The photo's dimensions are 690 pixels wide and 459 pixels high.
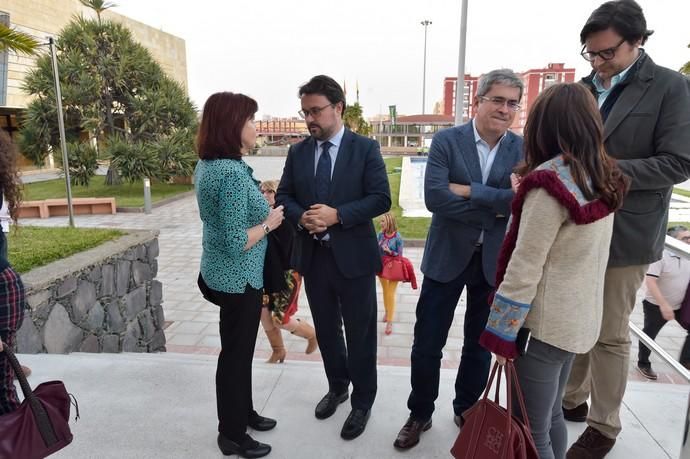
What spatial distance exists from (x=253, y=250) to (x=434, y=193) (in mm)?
937

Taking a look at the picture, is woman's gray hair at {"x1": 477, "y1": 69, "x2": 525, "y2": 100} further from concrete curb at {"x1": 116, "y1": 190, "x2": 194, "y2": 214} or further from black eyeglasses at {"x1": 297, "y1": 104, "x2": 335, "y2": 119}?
concrete curb at {"x1": 116, "y1": 190, "x2": 194, "y2": 214}

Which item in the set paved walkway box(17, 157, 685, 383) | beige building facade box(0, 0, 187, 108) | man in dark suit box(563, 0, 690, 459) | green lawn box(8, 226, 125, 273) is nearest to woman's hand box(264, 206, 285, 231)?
man in dark suit box(563, 0, 690, 459)

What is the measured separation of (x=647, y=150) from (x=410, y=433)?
171 centimetres

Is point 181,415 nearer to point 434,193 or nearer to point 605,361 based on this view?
point 434,193

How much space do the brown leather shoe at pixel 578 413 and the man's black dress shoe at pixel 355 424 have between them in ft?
3.55

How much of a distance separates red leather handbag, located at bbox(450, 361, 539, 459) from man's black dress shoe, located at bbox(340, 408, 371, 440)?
29.2 inches

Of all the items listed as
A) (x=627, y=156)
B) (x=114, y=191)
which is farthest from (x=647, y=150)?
(x=114, y=191)

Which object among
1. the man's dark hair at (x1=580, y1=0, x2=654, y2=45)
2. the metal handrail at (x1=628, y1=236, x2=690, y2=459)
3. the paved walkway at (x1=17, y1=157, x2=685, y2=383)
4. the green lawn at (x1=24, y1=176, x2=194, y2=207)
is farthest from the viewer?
the green lawn at (x1=24, y1=176, x2=194, y2=207)

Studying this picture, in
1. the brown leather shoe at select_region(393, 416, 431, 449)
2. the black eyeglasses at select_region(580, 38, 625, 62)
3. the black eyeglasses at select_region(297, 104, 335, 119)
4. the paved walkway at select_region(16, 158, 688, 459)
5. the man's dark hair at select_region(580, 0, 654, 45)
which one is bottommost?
the paved walkway at select_region(16, 158, 688, 459)

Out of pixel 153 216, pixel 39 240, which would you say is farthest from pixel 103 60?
pixel 39 240

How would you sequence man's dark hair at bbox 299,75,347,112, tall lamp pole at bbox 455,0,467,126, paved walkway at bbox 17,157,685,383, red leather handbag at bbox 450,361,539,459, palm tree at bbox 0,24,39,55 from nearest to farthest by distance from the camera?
red leather handbag at bbox 450,361,539,459, man's dark hair at bbox 299,75,347,112, paved walkway at bbox 17,157,685,383, palm tree at bbox 0,24,39,55, tall lamp pole at bbox 455,0,467,126

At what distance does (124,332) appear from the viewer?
4430 mm

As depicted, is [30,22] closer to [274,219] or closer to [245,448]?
[274,219]

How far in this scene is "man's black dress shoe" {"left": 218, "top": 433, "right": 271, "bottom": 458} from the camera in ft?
7.28
